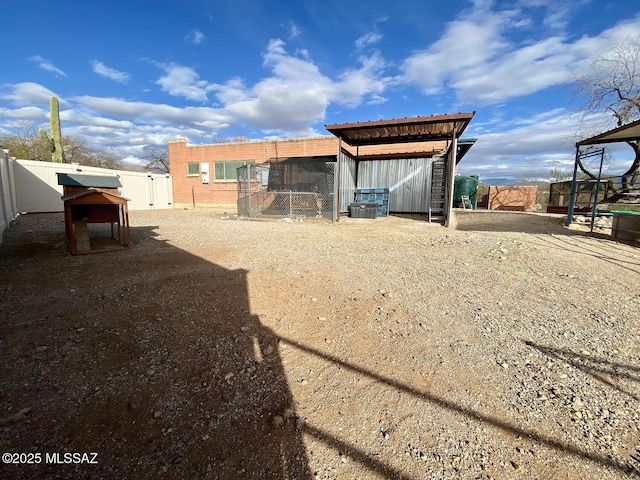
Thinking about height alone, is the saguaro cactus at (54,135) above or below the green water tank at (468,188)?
above

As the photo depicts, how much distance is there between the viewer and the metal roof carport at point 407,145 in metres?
9.48

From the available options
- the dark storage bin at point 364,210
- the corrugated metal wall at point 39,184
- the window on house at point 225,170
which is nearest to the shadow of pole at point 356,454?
the dark storage bin at point 364,210

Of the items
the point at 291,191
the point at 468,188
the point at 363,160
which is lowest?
the point at 291,191

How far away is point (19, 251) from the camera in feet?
18.3

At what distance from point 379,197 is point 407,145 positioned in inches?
155

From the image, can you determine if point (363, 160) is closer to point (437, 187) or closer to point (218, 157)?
point (437, 187)

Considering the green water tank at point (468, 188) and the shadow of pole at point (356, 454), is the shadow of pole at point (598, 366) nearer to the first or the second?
the shadow of pole at point (356, 454)

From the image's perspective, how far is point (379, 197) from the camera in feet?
43.0

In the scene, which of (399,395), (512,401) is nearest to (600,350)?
(512,401)

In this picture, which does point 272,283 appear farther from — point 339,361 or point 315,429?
point 315,429

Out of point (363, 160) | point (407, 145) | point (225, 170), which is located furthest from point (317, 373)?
point (225, 170)

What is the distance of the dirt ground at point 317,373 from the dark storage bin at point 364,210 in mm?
7553

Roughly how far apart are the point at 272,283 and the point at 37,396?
7.99ft

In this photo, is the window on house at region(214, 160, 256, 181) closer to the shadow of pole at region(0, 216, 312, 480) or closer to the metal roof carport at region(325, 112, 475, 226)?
the metal roof carport at region(325, 112, 475, 226)
